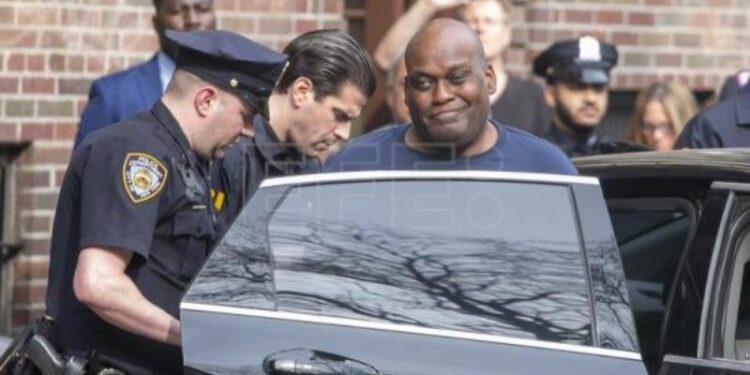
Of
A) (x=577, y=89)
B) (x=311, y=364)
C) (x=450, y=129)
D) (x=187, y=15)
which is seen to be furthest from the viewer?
(x=577, y=89)

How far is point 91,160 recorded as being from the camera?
4.50 m

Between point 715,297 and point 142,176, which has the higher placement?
point 142,176

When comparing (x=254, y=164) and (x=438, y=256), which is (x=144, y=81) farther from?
(x=438, y=256)

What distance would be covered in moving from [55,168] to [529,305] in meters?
3.93

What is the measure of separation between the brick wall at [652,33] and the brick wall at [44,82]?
2.00 m

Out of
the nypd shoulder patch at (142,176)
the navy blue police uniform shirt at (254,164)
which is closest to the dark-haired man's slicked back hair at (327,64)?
the navy blue police uniform shirt at (254,164)

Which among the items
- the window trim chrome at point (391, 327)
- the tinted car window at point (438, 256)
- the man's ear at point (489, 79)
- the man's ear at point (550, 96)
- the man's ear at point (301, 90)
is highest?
the man's ear at point (489, 79)

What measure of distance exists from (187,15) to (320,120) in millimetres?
1675

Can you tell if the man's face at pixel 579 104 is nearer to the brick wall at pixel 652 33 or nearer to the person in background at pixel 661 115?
the person in background at pixel 661 115

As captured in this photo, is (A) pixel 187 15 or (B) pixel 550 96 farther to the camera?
(B) pixel 550 96

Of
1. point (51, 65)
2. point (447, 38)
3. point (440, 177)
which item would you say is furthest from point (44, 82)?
point (440, 177)

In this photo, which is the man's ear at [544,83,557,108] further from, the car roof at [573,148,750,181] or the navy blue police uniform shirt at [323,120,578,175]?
the navy blue police uniform shirt at [323,120,578,175]

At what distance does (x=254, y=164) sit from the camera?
17.4 feet

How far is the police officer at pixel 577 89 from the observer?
755cm
